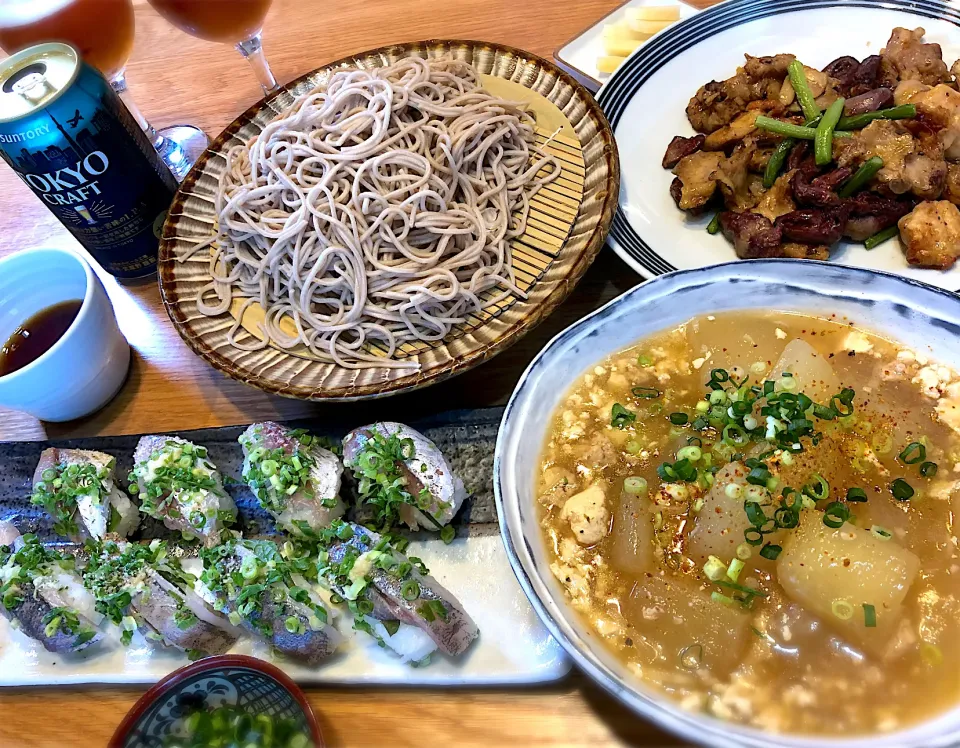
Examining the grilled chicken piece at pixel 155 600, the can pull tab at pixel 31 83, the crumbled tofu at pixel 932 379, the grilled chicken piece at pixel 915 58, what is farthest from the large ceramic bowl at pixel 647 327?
the can pull tab at pixel 31 83

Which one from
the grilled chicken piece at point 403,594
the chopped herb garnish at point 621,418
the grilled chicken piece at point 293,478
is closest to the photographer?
the grilled chicken piece at point 403,594

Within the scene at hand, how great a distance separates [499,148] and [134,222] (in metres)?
1.21

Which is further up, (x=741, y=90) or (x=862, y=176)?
(x=741, y=90)

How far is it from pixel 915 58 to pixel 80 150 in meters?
2.51

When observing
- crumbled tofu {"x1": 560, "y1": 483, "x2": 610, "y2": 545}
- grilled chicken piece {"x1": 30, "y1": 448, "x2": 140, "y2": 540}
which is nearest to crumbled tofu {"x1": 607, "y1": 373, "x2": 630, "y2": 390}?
crumbled tofu {"x1": 560, "y1": 483, "x2": 610, "y2": 545}

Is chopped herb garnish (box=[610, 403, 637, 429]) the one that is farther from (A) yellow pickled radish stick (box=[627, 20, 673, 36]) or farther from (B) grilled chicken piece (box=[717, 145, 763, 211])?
(A) yellow pickled radish stick (box=[627, 20, 673, 36])

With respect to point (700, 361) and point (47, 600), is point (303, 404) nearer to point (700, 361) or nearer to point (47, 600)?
point (47, 600)

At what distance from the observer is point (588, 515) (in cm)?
146

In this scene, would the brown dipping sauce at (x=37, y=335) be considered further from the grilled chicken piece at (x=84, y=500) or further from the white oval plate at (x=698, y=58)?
the white oval plate at (x=698, y=58)

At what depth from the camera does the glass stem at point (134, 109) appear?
8.58 ft

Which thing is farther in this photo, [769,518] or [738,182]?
[738,182]

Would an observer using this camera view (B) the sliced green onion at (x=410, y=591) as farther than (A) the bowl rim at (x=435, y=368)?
No

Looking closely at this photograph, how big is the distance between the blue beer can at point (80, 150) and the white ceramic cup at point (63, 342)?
0.17 meters

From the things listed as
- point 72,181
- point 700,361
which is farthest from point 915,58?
point 72,181
